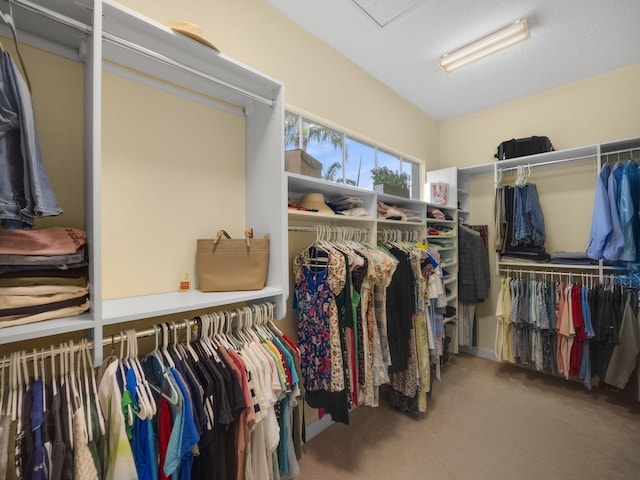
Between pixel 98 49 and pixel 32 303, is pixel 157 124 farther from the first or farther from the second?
pixel 32 303

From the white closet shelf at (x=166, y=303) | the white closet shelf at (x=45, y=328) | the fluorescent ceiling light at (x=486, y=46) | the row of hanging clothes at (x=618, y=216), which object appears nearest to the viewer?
the white closet shelf at (x=45, y=328)

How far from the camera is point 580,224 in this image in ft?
9.58

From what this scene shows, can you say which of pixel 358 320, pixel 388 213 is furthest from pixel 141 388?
pixel 388 213

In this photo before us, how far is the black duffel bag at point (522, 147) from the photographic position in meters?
2.85

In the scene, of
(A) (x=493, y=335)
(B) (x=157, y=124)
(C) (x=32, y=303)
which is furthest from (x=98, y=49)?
(A) (x=493, y=335)

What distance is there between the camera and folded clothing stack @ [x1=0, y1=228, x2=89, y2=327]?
82 centimetres

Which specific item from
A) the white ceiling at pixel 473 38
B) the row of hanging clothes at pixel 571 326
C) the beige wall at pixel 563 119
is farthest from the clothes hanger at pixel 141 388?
the beige wall at pixel 563 119

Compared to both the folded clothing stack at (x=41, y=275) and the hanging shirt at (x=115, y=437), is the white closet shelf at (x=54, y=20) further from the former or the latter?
the hanging shirt at (x=115, y=437)

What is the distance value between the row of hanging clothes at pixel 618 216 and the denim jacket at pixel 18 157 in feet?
11.8

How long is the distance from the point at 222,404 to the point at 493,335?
3.55m

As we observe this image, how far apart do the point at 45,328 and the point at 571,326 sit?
3.58 metres

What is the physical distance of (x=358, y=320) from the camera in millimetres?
1818

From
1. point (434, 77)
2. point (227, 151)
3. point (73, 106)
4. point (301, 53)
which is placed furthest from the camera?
point (434, 77)

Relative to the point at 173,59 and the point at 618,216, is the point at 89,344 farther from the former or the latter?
the point at 618,216
